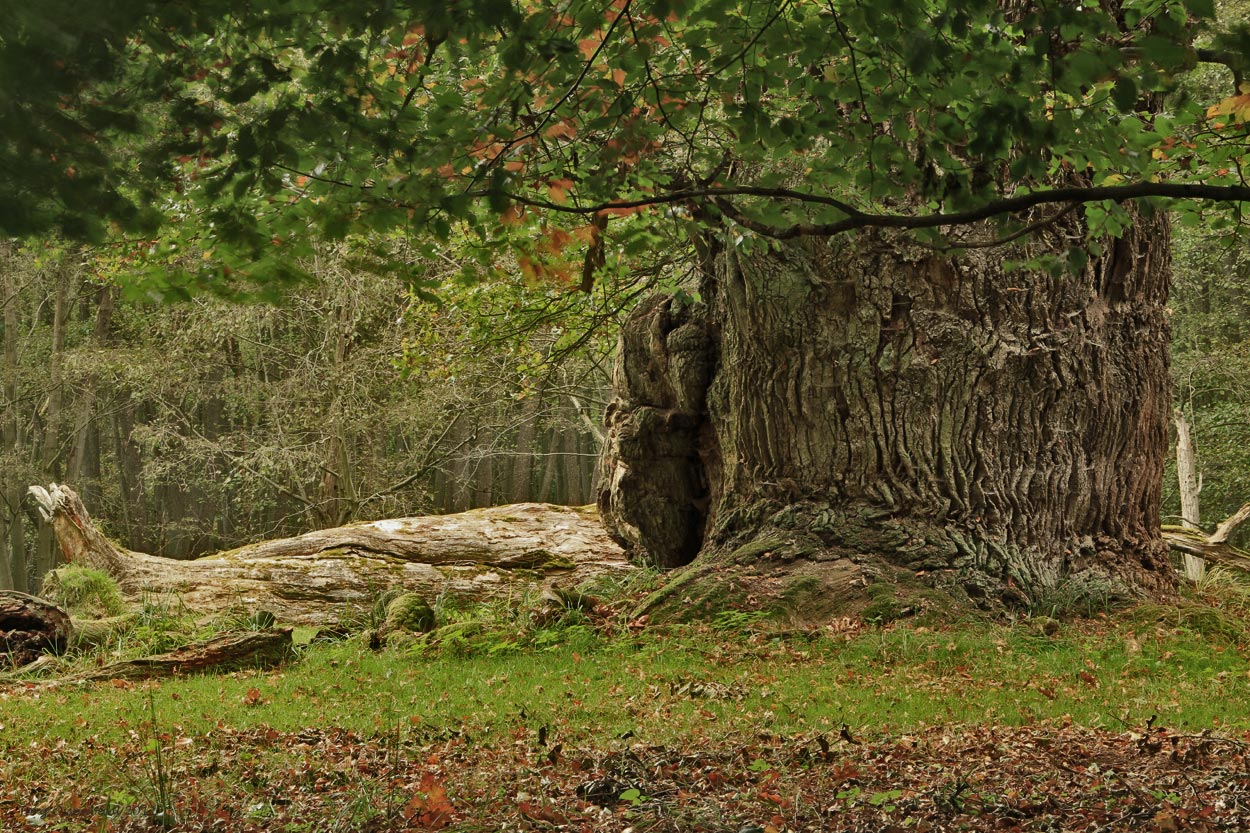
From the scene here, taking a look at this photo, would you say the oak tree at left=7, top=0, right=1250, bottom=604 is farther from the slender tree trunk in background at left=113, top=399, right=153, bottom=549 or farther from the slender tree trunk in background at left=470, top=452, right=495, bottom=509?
the slender tree trunk in background at left=113, top=399, right=153, bottom=549

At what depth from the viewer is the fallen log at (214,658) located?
8820 millimetres

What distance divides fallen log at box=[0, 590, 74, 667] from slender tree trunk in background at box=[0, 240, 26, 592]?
33.9 feet

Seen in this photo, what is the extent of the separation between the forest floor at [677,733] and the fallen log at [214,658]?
1.05ft

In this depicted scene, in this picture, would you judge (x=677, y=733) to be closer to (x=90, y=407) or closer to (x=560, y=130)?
(x=560, y=130)

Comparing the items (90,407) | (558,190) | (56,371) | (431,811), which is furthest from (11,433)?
(431,811)

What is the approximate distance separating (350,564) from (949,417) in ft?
21.7

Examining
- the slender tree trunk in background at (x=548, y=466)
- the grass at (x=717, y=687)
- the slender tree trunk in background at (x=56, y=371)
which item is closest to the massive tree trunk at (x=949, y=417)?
the grass at (x=717, y=687)

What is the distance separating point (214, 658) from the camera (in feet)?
29.8

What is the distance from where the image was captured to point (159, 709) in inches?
286

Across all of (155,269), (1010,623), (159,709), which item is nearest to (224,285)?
(155,269)

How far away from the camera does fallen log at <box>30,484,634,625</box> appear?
36.7ft

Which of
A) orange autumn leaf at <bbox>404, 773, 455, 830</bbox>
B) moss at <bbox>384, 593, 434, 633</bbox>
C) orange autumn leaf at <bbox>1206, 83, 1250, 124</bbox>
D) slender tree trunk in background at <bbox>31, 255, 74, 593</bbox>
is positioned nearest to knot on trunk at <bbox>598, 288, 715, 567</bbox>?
moss at <bbox>384, 593, 434, 633</bbox>

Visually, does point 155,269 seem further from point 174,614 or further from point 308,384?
point 308,384

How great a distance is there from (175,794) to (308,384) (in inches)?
539
